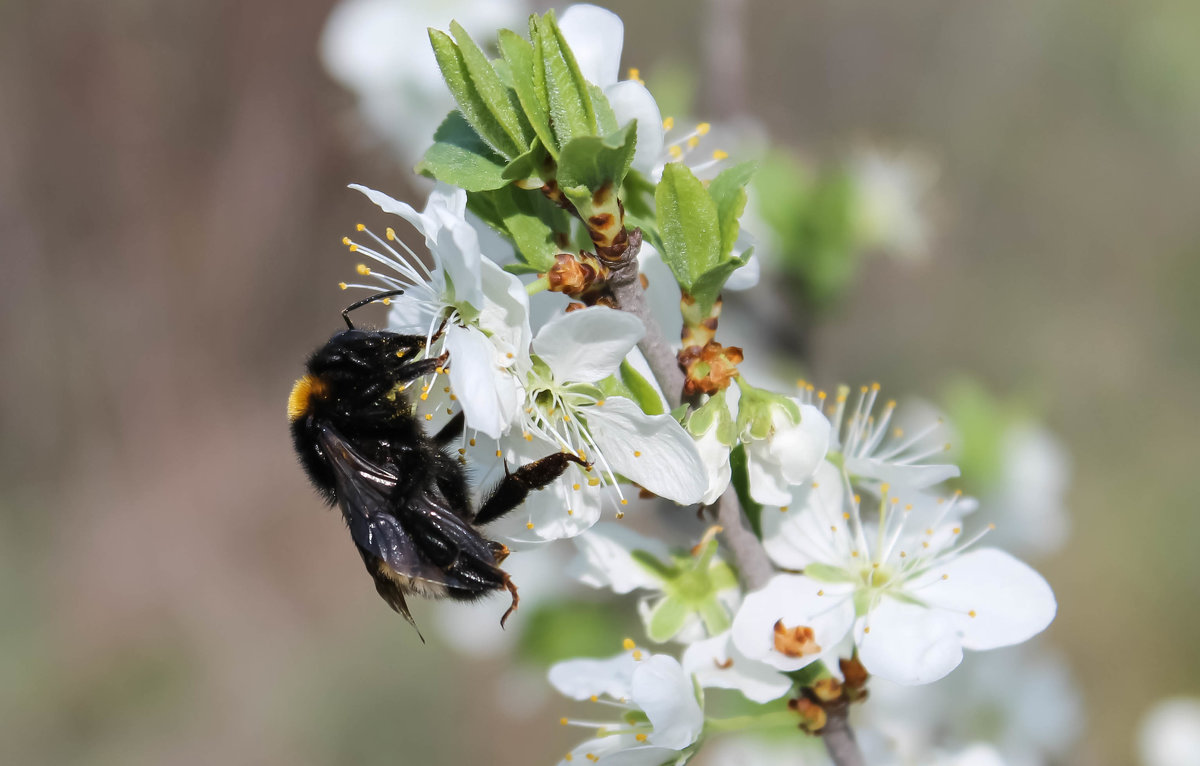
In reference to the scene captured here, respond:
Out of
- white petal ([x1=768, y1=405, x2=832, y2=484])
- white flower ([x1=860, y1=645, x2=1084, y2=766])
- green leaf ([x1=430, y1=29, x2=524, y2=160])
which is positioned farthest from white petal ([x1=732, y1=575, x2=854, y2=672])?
white flower ([x1=860, y1=645, x2=1084, y2=766])

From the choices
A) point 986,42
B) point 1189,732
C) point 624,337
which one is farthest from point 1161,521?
point 624,337

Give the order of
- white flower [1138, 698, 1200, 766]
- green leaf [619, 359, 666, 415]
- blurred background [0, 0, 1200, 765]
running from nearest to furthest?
green leaf [619, 359, 666, 415], white flower [1138, 698, 1200, 766], blurred background [0, 0, 1200, 765]

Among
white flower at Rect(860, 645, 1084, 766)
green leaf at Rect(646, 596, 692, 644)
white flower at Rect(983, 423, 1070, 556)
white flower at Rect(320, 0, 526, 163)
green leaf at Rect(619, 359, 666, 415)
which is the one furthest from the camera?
white flower at Rect(320, 0, 526, 163)

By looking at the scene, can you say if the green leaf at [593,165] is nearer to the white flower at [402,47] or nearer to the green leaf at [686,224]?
the green leaf at [686,224]

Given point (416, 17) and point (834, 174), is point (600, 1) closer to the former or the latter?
point (416, 17)

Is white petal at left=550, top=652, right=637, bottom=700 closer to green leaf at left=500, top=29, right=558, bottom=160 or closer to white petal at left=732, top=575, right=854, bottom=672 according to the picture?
white petal at left=732, top=575, right=854, bottom=672

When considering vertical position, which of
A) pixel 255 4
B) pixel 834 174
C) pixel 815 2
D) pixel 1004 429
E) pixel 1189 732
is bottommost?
pixel 1189 732

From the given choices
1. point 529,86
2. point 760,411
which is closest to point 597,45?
point 529,86

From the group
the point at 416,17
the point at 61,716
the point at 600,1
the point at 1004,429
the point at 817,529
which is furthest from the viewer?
the point at 600,1
